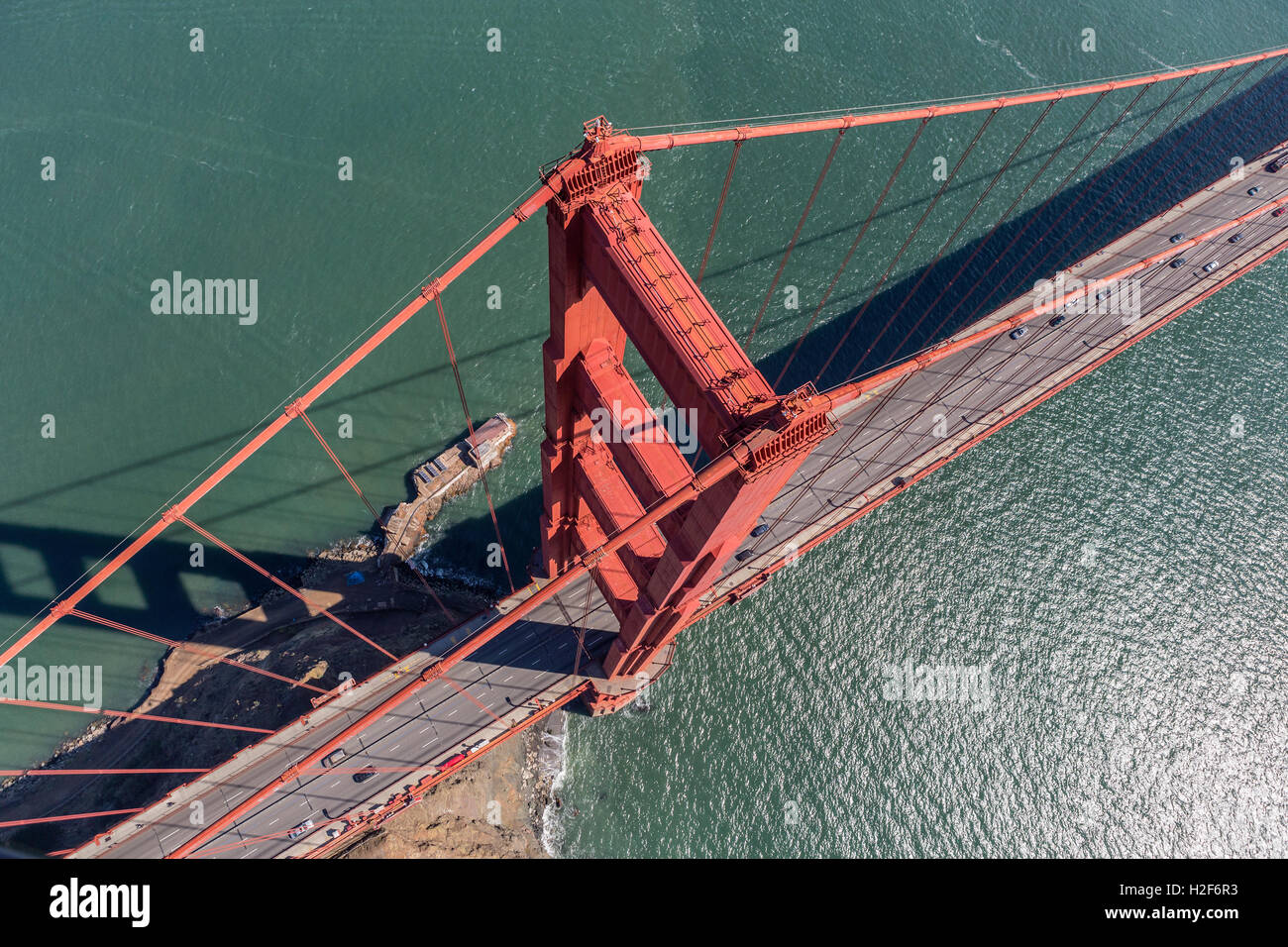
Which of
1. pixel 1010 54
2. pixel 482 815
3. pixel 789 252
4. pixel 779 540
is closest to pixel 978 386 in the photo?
pixel 779 540

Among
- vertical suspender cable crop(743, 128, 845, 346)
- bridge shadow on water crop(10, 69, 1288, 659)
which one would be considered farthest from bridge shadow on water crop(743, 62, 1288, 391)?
vertical suspender cable crop(743, 128, 845, 346)

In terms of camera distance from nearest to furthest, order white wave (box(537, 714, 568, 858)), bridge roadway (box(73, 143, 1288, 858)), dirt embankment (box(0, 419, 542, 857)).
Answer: bridge roadway (box(73, 143, 1288, 858)) → dirt embankment (box(0, 419, 542, 857)) → white wave (box(537, 714, 568, 858))

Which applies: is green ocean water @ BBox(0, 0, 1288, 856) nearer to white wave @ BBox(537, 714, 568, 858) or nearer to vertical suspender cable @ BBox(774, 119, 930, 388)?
vertical suspender cable @ BBox(774, 119, 930, 388)

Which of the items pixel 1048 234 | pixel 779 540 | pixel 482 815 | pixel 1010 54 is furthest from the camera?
pixel 1010 54

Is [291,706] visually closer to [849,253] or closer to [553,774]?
[553,774]
